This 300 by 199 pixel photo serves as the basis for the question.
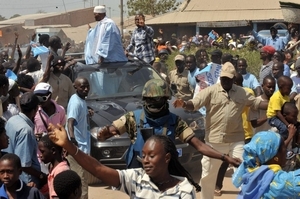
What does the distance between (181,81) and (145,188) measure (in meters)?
7.60

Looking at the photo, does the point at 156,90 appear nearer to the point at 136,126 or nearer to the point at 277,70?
the point at 136,126

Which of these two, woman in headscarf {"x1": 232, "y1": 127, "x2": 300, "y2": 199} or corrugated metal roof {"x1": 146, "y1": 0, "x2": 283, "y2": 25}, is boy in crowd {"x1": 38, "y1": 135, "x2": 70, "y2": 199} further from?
corrugated metal roof {"x1": 146, "y1": 0, "x2": 283, "y2": 25}

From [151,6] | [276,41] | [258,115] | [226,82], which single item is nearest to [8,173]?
[226,82]

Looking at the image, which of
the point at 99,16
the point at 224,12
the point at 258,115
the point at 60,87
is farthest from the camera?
the point at 224,12

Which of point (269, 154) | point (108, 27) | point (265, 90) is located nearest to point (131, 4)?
point (108, 27)

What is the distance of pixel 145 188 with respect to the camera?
3775 mm

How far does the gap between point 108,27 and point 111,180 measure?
26.2 ft

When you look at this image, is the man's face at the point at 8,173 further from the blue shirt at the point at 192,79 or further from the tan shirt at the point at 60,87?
the blue shirt at the point at 192,79

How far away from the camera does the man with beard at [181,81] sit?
441 inches

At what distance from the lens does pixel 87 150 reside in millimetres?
7473

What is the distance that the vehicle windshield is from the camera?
9977 mm

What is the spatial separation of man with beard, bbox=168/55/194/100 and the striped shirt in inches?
288

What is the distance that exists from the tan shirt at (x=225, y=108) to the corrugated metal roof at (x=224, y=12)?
25613 mm

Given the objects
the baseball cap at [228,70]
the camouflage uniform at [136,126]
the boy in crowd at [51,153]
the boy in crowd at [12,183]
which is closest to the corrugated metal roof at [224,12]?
the baseball cap at [228,70]
